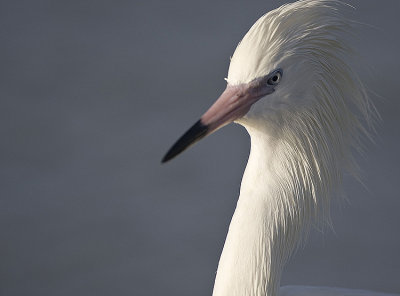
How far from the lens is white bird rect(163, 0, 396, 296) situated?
1.43 metres

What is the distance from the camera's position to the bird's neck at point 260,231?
145cm

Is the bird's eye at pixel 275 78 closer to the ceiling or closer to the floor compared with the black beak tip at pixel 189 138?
closer to the ceiling

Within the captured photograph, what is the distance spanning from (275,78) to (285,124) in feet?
0.32

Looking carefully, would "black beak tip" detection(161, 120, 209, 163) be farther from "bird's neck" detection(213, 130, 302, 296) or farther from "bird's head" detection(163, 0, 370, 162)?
"bird's neck" detection(213, 130, 302, 296)

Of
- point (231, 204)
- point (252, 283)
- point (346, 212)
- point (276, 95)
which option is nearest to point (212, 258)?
point (231, 204)

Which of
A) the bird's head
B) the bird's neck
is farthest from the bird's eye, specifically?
the bird's neck

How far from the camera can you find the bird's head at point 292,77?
1.42 m

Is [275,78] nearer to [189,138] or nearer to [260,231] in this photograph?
[189,138]

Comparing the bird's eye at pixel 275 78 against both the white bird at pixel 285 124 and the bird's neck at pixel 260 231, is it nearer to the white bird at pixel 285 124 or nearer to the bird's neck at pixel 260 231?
the white bird at pixel 285 124

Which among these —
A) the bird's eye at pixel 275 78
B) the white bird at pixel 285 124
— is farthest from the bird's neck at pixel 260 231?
the bird's eye at pixel 275 78

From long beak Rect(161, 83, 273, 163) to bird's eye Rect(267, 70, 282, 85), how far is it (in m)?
0.02

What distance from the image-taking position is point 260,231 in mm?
1462

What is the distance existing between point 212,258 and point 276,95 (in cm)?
149

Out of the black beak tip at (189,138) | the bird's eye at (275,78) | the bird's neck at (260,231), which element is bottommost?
the bird's neck at (260,231)
